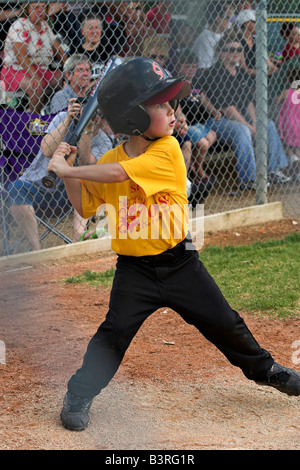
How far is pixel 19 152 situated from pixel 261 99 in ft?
8.13

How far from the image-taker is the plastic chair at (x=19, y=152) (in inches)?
223

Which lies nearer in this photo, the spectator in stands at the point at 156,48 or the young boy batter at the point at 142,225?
the young boy batter at the point at 142,225

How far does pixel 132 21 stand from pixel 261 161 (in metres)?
1.90

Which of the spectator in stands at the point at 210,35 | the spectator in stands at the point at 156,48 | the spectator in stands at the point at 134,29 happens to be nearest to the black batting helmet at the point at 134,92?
the spectator in stands at the point at 134,29

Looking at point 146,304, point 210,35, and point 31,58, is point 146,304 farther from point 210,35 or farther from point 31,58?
point 210,35

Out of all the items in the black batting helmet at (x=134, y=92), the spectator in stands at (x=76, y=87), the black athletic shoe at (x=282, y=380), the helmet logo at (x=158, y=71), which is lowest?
the black athletic shoe at (x=282, y=380)

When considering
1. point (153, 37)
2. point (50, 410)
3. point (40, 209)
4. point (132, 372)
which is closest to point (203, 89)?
point (153, 37)

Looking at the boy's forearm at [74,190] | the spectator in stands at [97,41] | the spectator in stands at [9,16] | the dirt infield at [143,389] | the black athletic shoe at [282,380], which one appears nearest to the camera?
the dirt infield at [143,389]

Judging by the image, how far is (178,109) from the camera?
6309 mm

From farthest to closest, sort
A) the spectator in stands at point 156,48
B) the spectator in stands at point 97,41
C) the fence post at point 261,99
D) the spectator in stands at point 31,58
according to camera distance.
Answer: the fence post at point 261,99
the spectator in stands at point 156,48
the spectator in stands at point 97,41
the spectator in stands at point 31,58

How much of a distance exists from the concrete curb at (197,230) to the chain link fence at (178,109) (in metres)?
0.16

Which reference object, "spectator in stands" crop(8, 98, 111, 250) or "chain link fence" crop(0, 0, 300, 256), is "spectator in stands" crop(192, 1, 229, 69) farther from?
"spectator in stands" crop(8, 98, 111, 250)

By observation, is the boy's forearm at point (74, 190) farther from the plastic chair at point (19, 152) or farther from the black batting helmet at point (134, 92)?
A: the plastic chair at point (19, 152)
